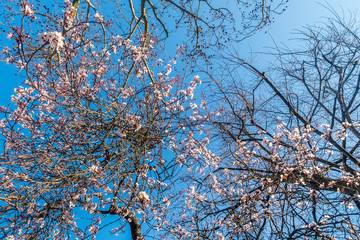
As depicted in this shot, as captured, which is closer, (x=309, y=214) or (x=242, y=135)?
(x=309, y=214)

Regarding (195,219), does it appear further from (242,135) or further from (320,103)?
(320,103)

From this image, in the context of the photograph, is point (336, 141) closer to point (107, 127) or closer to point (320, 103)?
point (320, 103)

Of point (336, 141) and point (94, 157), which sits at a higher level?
point (336, 141)

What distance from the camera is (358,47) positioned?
4.34m

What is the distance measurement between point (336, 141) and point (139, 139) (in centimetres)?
340

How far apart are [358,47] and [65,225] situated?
548 cm

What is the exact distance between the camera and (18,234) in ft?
11.6

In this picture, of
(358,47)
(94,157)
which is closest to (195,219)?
(94,157)

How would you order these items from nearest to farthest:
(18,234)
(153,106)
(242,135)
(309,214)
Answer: (18,234)
(153,106)
(309,214)
(242,135)

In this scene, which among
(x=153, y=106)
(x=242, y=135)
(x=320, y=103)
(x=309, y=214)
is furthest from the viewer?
(x=242, y=135)

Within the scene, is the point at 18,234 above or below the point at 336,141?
below

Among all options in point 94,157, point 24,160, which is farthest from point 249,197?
point 24,160

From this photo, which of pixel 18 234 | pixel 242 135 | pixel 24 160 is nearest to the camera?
pixel 24 160

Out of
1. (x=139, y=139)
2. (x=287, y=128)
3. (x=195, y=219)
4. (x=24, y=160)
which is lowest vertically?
(x=195, y=219)
